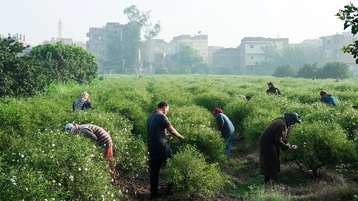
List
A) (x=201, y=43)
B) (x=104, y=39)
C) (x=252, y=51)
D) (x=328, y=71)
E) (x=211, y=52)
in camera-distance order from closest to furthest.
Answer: (x=328, y=71) < (x=252, y=51) < (x=104, y=39) < (x=201, y=43) < (x=211, y=52)

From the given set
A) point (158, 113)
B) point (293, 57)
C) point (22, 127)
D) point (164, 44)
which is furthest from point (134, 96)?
point (164, 44)

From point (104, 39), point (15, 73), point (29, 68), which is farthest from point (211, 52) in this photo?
point (15, 73)

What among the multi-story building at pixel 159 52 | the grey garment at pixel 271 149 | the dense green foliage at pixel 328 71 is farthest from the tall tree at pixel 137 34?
the grey garment at pixel 271 149

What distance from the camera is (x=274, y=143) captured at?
371 inches

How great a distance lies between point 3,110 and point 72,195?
19.1 ft

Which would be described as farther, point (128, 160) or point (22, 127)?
point (22, 127)

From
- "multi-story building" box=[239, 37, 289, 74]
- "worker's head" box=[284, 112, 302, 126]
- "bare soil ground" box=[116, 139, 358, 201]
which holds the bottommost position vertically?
"bare soil ground" box=[116, 139, 358, 201]

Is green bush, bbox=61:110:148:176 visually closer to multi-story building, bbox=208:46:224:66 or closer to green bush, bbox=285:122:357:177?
green bush, bbox=285:122:357:177

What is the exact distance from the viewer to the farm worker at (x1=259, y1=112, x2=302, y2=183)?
9203 mm

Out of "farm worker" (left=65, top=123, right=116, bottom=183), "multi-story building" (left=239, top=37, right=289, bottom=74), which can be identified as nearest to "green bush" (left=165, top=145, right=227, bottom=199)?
"farm worker" (left=65, top=123, right=116, bottom=183)

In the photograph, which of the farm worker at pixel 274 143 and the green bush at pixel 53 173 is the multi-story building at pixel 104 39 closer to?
the farm worker at pixel 274 143

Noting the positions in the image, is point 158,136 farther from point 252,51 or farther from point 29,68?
point 252,51

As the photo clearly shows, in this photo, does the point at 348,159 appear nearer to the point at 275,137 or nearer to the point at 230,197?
the point at 275,137

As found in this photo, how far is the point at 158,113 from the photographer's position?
8719 millimetres
